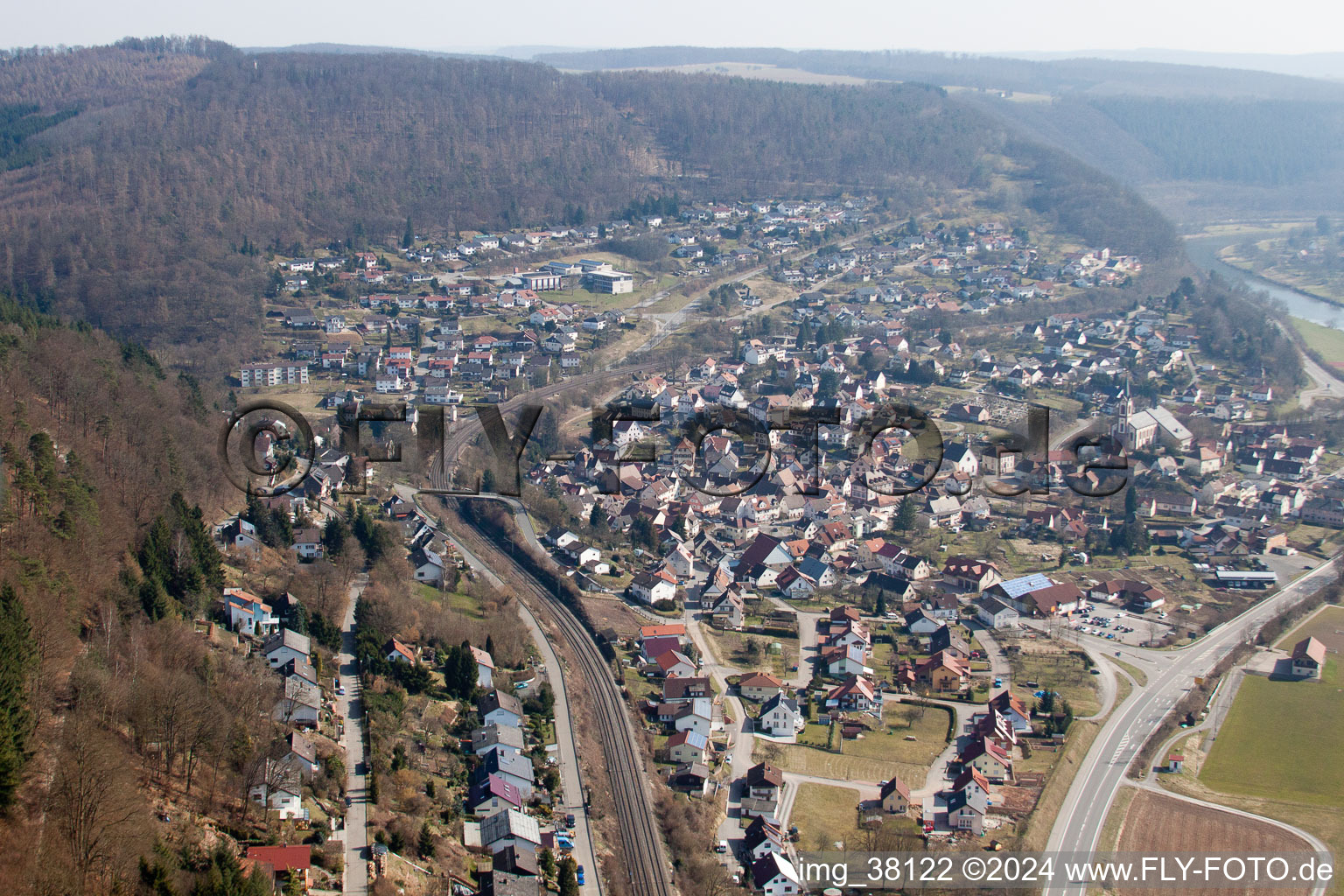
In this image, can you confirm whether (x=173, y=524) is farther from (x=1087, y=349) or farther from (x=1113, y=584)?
(x=1087, y=349)

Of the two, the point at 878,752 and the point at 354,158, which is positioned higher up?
the point at 354,158


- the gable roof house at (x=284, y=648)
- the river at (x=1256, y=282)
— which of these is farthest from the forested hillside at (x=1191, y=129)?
the gable roof house at (x=284, y=648)

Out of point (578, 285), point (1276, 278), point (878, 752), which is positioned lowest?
point (878, 752)

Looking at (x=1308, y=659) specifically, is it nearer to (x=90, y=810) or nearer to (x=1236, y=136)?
(x=90, y=810)

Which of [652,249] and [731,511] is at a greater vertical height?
[652,249]

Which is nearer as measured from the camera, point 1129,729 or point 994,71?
point 1129,729

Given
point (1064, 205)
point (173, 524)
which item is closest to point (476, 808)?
point (173, 524)

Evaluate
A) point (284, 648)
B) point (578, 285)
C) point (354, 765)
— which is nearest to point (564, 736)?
point (354, 765)

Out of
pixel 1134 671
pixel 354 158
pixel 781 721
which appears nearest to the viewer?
pixel 781 721
